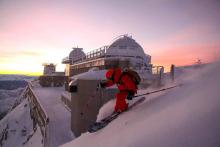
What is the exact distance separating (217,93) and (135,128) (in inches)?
61.9

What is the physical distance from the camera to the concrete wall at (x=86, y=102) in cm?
1134

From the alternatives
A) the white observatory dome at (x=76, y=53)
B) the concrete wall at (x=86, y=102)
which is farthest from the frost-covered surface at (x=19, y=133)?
A: the white observatory dome at (x=76, y=53)

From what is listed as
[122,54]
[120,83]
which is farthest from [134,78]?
[122,54]

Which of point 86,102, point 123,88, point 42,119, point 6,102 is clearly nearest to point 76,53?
point 42,119

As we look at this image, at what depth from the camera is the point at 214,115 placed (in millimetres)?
2803

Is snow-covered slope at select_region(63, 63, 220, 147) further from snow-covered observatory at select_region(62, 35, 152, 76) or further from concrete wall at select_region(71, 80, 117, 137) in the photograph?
snow-covered observatory at select_region(62, 35, 152, 76)

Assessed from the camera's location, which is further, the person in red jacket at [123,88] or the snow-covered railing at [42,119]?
the snow-covered railing at [42,119]

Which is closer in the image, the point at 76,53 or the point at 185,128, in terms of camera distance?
the point at 185,128

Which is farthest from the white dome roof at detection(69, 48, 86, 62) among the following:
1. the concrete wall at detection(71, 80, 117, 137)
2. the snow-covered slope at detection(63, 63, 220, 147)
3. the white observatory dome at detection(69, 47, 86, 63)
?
the snow-covered slope at detection(63, 63, 220, 147)

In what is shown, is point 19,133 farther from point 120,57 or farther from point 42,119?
point 120,57

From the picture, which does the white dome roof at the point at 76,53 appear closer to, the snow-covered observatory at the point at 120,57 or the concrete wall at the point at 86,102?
the snow-covered observatory at the point at 120,57

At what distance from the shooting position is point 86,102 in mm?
12312

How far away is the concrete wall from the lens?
11336mm

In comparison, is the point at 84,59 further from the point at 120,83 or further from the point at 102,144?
the point at 102,144
